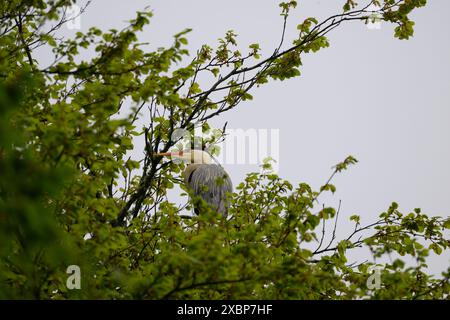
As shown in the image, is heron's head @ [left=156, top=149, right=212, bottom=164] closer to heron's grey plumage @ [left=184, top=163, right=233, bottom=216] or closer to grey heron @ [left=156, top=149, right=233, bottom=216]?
grey heron @ [left=156, top=149, right=233, bottom=216]

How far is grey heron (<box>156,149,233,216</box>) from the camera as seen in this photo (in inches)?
356

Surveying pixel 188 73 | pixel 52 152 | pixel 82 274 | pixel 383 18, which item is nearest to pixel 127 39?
pixel 188 73

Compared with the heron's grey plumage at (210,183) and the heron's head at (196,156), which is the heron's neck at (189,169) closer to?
the heron's grey plumage at (210,183)

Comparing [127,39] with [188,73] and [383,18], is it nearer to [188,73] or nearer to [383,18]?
[188,73]

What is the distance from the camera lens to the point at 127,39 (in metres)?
4.95

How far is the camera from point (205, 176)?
940cm

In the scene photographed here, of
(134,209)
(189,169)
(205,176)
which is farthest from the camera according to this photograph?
(189,169)

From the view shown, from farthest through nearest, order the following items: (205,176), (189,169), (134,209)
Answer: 1. (189,169)
2. (205,176)
3. (134,209)

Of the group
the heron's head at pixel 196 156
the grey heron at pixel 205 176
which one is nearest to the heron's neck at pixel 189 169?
the grey heron at pixel 205 176

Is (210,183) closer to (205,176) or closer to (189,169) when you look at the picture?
(205,176)

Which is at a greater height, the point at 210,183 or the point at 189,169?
the point at 189,169

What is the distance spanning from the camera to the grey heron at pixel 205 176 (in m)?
9.05

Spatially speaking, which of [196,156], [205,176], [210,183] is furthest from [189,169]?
[210,183]

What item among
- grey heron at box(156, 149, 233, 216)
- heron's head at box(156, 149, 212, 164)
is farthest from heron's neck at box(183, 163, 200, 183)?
heron's head at box(156, 149, 212, 164)
